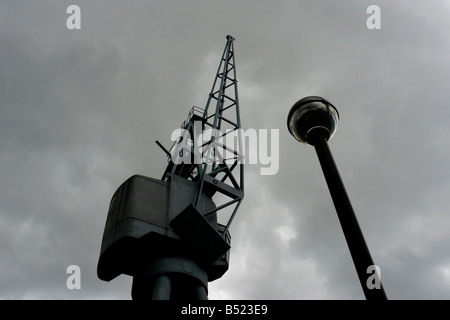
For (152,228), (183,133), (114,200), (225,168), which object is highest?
(183,133)

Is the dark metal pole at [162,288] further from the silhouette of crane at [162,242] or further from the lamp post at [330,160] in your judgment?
the lamp post at [330,160]

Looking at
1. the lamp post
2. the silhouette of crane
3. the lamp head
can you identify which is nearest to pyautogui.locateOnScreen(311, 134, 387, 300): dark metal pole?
the lamp post

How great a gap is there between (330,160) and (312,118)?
1.36m

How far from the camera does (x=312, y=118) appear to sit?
22.3 feet

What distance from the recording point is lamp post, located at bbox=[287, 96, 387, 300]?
4.29 meters

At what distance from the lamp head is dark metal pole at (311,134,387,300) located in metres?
0.80

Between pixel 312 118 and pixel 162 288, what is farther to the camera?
pixel 162 288

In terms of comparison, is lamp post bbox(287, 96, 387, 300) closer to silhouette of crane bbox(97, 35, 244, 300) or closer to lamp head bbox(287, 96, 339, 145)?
lamp head bbox(287, 96, 339, 145)

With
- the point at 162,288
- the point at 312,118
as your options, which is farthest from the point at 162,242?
the point at 312,118

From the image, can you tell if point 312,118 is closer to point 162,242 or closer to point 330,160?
point 330,160
